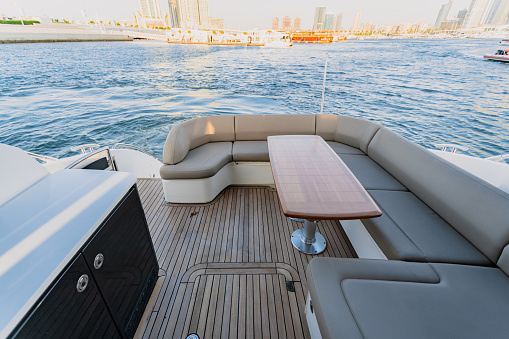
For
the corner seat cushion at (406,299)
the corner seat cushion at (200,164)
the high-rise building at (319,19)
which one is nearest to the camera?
the corner seat cushion at (406,299)

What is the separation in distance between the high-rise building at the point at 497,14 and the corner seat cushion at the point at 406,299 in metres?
98.8

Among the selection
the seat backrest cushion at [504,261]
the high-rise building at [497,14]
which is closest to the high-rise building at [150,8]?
the high-rise building at [497,14]

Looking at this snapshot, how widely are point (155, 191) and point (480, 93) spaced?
16.3 metres

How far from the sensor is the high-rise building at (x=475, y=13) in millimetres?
65312

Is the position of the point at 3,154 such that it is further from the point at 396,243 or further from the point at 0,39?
the point at 0,39

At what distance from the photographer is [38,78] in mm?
15188

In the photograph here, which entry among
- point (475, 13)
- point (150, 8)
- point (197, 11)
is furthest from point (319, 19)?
point (150, 8)

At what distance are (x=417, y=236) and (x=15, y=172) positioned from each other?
242 cm

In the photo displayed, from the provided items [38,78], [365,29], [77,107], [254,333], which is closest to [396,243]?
[254,333]

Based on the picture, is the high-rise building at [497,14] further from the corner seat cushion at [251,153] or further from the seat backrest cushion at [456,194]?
the corner seat cushion at [251,153]

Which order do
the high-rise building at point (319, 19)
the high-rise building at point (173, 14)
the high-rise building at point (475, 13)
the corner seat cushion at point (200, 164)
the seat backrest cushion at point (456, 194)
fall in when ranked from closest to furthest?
the seat backrest cushion at point (456, 194) < the corner seat cushion at point (200, 164) < the high-rise building at point (319, 19) < the high-rise building at point (475, 13) < the high-rise building at point (173, 14)

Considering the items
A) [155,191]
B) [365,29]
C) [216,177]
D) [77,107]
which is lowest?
[77,107]

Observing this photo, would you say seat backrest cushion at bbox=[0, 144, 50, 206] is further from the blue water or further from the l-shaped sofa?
the blue water

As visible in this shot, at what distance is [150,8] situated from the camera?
86438mm
